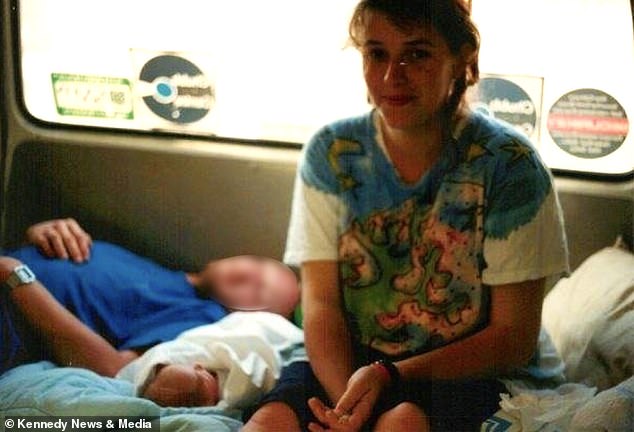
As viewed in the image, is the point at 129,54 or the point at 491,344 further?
the point at 129,54

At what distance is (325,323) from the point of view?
1.11m

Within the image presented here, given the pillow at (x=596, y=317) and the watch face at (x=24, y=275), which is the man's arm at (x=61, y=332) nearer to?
the watch face at (x=24, y=275)

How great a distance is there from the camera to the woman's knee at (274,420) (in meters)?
1.04

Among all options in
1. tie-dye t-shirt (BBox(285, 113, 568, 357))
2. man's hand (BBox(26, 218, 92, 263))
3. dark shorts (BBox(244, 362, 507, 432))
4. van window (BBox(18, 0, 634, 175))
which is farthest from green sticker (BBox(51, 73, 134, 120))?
dark shorts (BBox(244, 362, 507, 432))

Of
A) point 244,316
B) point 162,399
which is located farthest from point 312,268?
point 162,399

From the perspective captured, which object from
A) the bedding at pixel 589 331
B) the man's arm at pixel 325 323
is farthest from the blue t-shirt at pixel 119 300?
the bedding at pixel 589 331

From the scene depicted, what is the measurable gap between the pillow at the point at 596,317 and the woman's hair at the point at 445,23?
31 cm

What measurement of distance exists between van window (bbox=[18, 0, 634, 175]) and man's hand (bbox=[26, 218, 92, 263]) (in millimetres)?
161

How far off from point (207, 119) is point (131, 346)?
13.6 inches

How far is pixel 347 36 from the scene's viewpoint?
3.62ft

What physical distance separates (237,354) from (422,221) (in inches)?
12.6

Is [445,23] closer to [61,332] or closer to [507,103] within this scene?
[507,103]

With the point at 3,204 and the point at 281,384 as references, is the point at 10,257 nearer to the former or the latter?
the point at 3,204

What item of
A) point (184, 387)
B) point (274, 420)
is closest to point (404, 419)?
point (274, 420)
